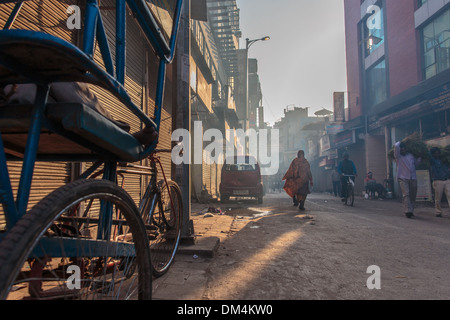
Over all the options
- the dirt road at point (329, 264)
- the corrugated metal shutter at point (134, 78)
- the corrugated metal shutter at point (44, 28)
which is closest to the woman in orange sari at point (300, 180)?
the dirt road at point (329, 264)

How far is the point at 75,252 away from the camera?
4.27 feet

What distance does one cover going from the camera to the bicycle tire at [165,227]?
2.72 m

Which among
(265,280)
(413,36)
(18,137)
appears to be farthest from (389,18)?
(18,137)

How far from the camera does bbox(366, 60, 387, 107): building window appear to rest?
747 inches

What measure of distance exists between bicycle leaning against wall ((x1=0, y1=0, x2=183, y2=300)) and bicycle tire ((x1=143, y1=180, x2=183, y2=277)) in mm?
788

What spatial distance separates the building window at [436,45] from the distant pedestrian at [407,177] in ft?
28.4

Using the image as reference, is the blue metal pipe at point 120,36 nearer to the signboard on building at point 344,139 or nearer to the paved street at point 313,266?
the paved street at point 313,266

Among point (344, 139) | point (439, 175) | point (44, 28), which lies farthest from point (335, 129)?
point (44, 28)

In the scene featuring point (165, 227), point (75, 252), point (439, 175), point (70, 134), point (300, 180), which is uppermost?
point (70, 134)

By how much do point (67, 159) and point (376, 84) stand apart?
2242 centimetres

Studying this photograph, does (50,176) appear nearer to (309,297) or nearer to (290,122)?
(309,297)

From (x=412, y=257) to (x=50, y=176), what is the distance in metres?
4.99

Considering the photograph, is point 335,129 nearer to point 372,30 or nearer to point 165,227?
point 372,30

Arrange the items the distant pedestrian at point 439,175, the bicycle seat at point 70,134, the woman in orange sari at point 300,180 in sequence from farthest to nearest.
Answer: the woman in orange sari at point 300,180
the distant pedestrian at point 439,175
the bicycle seat at point 70,134
